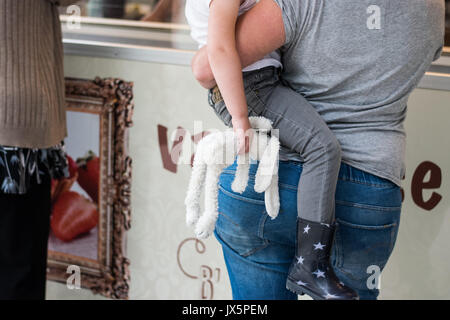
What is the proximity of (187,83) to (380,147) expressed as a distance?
2.77 ft

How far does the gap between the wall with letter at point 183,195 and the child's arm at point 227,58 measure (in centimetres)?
67

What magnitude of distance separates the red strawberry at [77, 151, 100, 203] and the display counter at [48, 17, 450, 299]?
140mm

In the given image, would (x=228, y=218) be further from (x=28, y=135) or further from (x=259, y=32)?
(x=28, y=135)

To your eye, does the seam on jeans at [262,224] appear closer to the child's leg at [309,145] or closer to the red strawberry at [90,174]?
the child's leg at [309,145]

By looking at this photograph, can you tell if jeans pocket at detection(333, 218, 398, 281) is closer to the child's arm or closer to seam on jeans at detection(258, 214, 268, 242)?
A: seam on jeans at detection(258, 214, 268, 242)

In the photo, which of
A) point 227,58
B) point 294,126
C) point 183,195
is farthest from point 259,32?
point 183,195

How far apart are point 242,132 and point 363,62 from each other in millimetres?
217

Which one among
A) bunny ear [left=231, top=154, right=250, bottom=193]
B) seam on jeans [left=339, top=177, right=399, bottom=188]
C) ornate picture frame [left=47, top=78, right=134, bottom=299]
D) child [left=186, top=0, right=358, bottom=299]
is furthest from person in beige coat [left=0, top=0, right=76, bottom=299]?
seam on jeans [left=339, top=177, right=399, bottom=188]

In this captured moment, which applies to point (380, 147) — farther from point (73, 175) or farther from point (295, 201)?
point (73, 175)

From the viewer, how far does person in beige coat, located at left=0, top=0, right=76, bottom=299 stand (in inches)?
45.4

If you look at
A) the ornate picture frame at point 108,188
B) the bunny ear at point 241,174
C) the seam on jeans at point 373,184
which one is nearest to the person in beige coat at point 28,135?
the ornate picture frame at point 108,188

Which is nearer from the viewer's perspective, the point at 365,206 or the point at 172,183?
the point at 365,206

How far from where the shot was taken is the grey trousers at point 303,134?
777mm

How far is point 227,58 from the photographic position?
75 centimetres
